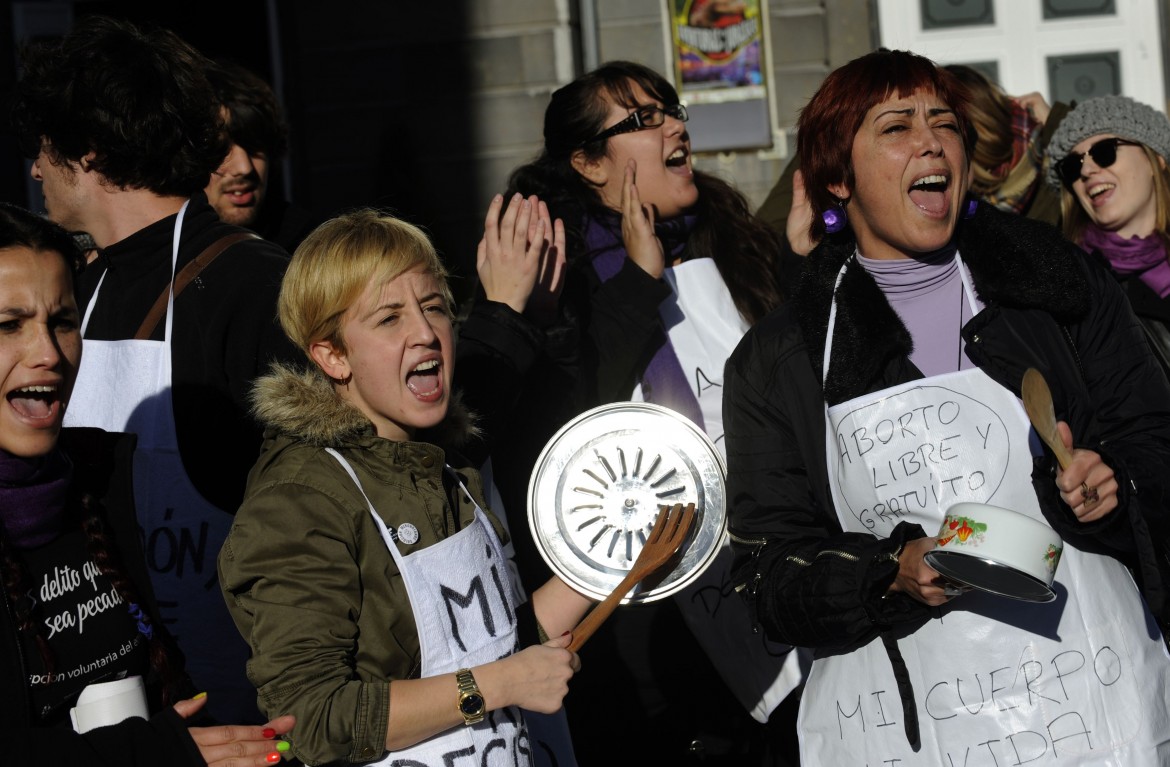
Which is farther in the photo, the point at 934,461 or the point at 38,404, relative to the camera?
the point at 934,461

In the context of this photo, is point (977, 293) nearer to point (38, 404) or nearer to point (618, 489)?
point (618, 489)

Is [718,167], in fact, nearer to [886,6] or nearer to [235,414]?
[886,6]

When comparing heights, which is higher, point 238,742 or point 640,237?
point 640,237

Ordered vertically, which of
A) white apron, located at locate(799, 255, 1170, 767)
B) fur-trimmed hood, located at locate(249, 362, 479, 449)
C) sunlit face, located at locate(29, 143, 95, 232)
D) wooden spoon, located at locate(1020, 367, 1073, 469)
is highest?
sunlit face, located at locate(29, 143, 95, 232)

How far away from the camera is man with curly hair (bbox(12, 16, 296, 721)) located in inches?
115

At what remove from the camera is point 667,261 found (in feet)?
13.2

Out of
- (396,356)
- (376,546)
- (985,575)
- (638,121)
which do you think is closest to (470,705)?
(376,546)

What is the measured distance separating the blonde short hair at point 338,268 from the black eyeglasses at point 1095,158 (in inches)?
97.5

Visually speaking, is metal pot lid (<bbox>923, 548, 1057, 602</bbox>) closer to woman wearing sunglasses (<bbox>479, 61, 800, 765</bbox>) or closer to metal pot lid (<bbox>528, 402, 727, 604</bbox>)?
metal pot lid (<bbox>528, 402, 727, 604</bbox>)

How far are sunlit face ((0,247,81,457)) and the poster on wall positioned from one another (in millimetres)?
5290

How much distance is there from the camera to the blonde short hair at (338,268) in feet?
8.54

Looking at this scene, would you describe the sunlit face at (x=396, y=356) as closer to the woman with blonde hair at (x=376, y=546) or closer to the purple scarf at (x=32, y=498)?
the woman with blonde hair at (x=376, y=546)

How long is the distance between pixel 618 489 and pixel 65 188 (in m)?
1.41

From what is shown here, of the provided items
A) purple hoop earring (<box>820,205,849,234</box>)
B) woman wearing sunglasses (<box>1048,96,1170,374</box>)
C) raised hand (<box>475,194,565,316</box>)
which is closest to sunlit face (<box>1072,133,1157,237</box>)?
woman wearing sunglasses (<box>1048,96,1170,374</box>)
